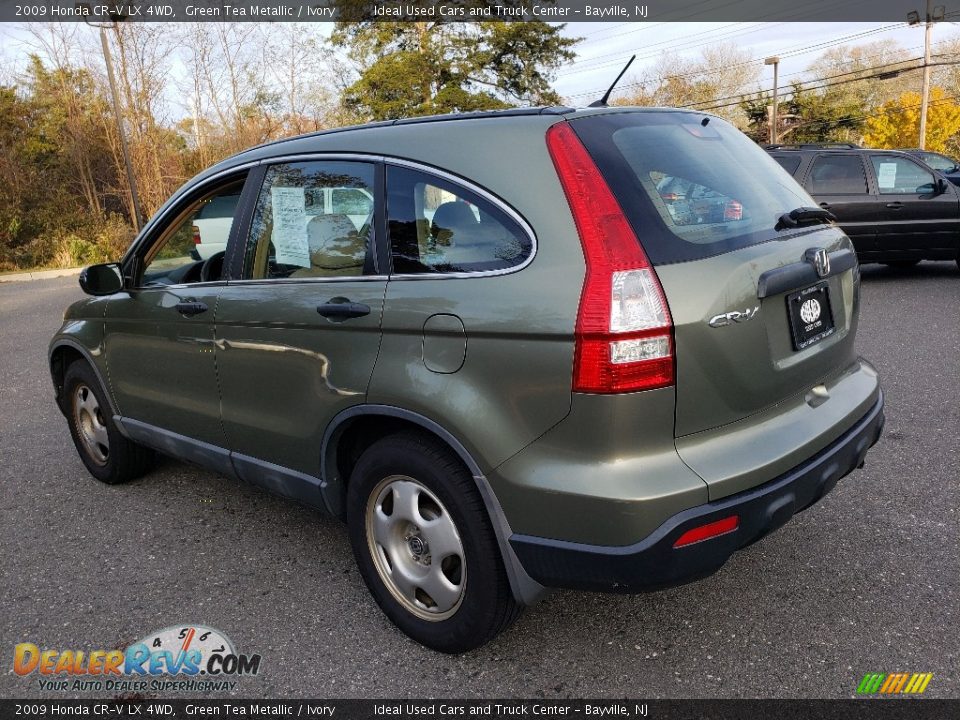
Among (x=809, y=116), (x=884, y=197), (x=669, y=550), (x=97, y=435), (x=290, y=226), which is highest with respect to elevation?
(x=809, y=116)

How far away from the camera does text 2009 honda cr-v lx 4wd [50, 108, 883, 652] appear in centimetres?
199

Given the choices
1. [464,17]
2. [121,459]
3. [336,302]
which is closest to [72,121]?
[464,17]

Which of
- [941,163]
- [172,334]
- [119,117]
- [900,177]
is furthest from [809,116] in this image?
[172,334]

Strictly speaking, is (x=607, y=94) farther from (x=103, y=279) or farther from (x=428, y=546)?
(x=103, y=279)

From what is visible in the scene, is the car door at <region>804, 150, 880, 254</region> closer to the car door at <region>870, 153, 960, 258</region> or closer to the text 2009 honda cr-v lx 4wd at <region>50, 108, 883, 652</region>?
the car door at <region>870, 153, 960, 258</region>

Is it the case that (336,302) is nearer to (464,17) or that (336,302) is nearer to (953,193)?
(953,193)

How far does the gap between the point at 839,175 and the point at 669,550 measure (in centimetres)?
942

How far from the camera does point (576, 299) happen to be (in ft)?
6.55

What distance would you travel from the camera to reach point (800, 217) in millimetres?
2590

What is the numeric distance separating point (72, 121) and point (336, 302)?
28450 mm

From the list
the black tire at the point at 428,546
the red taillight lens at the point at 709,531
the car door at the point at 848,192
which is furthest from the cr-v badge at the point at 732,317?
the car door at the point at 848,192
